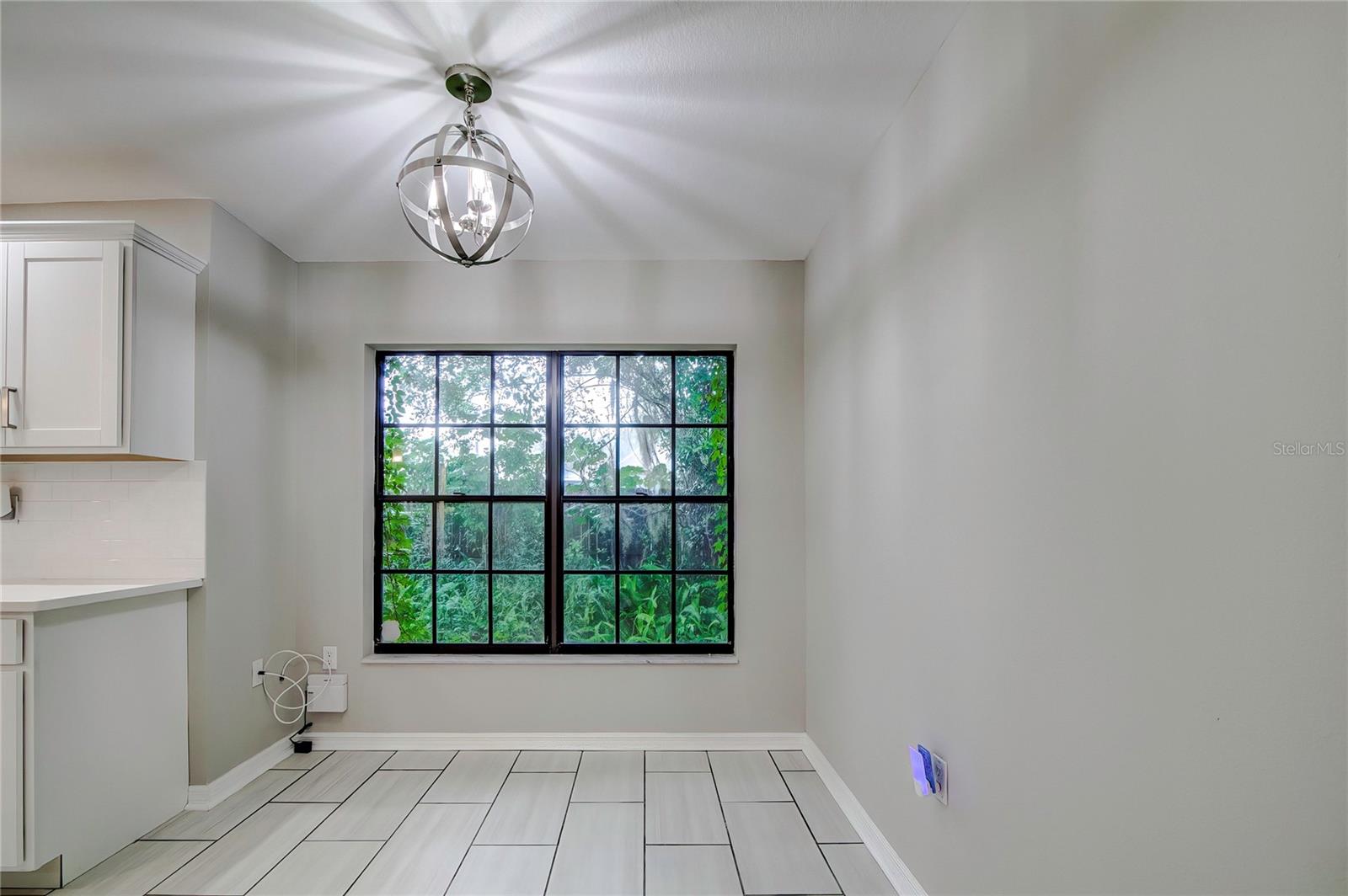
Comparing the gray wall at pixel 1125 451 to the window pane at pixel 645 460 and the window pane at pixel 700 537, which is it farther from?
the window pane at pixel 645 460

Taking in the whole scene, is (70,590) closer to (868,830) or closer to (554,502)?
(554,502)

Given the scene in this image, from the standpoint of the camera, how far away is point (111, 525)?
3.03 meters

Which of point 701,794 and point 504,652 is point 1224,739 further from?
point 504,652

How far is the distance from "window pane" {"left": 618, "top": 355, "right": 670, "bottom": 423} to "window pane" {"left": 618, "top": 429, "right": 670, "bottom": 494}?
0.31ft

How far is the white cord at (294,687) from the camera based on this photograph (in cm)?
354

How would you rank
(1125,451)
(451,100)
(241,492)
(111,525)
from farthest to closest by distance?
(241,492)
(111,525)
(451,100)
(1125,451)

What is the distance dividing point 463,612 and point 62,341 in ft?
6.84

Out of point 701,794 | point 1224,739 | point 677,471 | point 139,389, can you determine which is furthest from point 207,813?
point 1224,739

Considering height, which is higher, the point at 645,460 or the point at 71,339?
the point at 71,339

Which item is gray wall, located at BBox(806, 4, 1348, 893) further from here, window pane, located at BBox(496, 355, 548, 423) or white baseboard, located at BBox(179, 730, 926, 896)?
window pane, located at BBox(496, 355, 548, 423)

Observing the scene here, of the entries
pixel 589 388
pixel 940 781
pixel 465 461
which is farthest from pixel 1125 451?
pixel 465 461

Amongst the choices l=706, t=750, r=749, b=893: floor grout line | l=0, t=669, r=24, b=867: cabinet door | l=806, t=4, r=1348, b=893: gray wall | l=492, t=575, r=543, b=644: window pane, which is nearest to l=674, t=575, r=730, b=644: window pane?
l=706, t=750, r=749, b=893: floor grout line

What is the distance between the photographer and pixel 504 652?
384 centimetres

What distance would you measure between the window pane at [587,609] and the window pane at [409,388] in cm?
120
